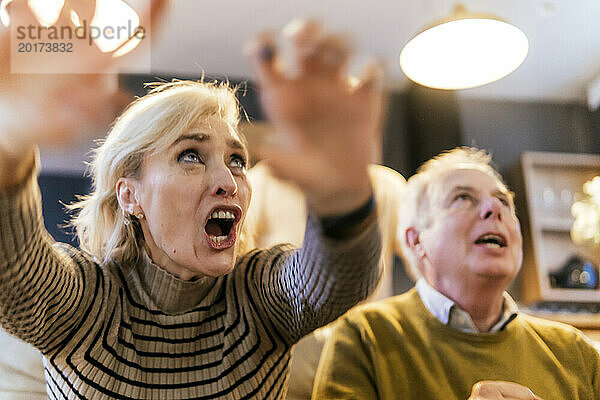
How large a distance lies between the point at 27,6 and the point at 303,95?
0.97ft

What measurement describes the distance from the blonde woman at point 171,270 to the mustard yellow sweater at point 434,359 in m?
0.29

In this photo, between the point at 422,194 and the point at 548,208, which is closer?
the point at 422,194

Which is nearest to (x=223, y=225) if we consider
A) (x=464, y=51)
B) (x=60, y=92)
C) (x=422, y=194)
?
(x=60, y=92)

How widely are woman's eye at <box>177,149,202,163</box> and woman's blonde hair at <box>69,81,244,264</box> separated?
3 centimetres

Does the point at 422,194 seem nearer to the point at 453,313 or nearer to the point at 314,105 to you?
the point at 453,313

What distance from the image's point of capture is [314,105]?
56 cm

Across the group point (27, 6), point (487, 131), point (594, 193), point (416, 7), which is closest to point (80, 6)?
point (27, 6)

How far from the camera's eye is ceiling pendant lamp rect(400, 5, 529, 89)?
7.86 ft

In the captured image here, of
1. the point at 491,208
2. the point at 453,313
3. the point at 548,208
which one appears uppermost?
the point at 548,208

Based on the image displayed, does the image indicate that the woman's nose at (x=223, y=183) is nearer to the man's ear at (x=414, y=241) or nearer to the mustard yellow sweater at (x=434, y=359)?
the mustard yellow sweater at (x=434, y=359)

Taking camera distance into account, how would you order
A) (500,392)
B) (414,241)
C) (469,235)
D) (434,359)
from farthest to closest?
(414,241) → (469,235) → (434,359) → (500,392)

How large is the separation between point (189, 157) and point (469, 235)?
0.74 metres

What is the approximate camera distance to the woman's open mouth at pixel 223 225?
95cm

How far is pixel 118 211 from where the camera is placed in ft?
3.62
